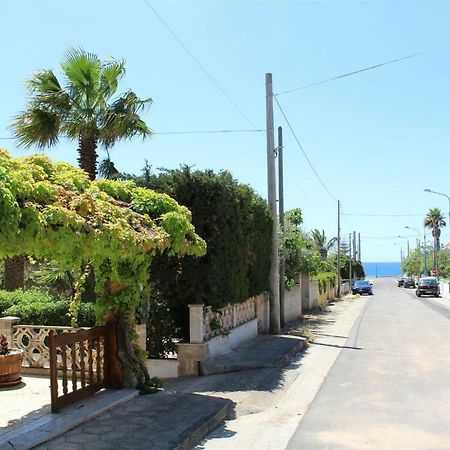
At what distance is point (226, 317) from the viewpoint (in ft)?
45.1

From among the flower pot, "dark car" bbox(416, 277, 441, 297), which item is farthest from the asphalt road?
"dark car" bbox(416, 277, 441, 297)

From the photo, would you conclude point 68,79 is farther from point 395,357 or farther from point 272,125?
point 395,357

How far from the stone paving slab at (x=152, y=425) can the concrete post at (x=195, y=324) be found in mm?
3072

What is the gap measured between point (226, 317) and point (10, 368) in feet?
18.8

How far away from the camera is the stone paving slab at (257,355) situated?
11.8 m

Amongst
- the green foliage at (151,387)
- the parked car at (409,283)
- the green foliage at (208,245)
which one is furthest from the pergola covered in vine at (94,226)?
the parked car at (409,283)

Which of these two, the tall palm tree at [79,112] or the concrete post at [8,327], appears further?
the tall palm tree at [79,112]

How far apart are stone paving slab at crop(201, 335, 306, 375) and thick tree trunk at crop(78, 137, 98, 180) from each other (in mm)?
6561

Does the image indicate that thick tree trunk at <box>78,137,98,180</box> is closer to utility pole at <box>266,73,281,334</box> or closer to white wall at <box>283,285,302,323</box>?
utility pole at <box>266,73,281,334</box>

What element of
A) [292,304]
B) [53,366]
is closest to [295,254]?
[292,304]

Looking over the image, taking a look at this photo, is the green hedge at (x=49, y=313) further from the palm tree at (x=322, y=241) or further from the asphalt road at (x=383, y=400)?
the palm tree at (x=322, y=241)

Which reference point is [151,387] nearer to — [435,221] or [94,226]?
[94,226]

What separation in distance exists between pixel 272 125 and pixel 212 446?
1301cm

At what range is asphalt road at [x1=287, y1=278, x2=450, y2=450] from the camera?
6965mm
